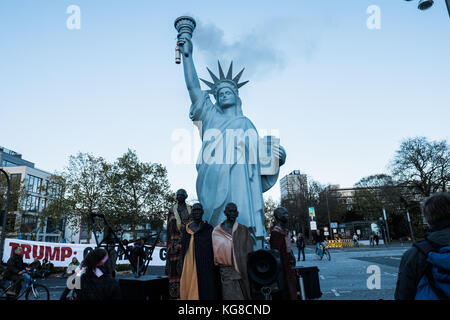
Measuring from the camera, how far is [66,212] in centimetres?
2603

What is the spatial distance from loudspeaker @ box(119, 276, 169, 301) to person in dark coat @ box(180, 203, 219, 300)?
1.79 feet

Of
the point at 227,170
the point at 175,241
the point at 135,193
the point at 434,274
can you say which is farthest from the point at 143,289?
the point at 135,193

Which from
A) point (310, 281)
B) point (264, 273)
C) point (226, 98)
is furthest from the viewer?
point (226, 98)

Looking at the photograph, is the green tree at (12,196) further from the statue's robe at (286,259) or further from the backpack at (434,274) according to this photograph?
the backpack at (434,274)

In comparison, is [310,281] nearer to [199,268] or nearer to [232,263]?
[232,263]

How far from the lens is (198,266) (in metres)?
4.32

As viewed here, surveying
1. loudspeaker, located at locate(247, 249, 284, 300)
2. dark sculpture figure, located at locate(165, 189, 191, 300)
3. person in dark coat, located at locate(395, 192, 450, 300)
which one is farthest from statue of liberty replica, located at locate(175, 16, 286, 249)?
person in dark coat, located at locate(395, 192, 450, 300)

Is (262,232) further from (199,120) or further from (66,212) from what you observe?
(66,212)

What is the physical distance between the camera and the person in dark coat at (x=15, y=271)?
7.87 metres

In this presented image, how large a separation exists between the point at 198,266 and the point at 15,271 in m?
6.44

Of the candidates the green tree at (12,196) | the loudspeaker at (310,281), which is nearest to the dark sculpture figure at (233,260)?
the loudspeaker at (310,281)

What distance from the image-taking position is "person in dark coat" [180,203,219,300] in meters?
4.25

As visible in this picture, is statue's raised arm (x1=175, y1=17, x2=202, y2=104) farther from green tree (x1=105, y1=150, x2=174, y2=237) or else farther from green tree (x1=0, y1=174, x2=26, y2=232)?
green tree (x1=0, y1=174, x2=26, y2=232)
